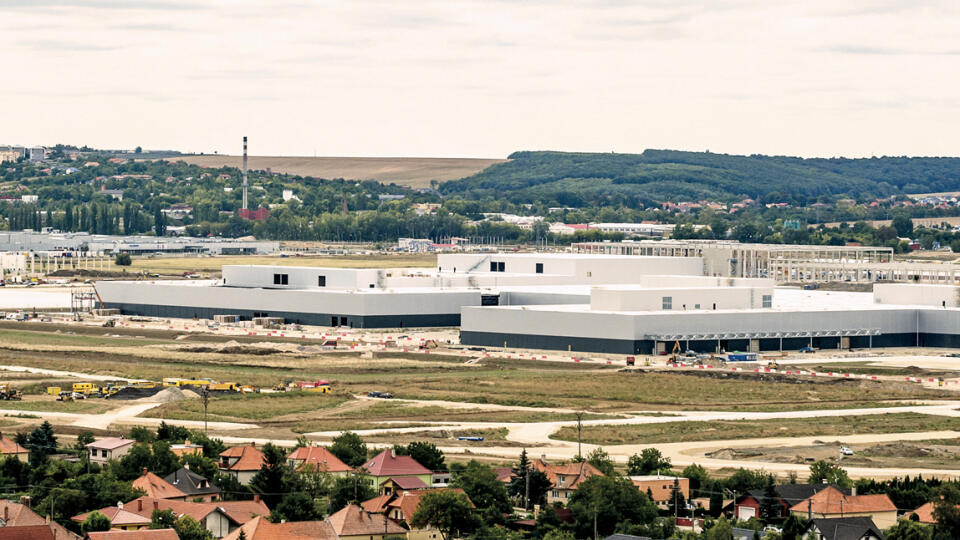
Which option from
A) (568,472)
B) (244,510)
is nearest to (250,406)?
(568,472)

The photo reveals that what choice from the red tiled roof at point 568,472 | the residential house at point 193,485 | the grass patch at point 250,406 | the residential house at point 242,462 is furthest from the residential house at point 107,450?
the grass patch at point 250,406

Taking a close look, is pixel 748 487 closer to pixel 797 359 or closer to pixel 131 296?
pixel 797 359

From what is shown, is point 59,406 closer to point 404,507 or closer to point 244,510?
point 244,510

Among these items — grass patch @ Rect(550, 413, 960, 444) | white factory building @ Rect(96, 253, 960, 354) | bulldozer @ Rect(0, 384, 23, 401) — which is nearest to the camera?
grass patch @ Rect(550, 413, 960, 444)

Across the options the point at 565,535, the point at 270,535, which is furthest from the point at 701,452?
the point at 270,535

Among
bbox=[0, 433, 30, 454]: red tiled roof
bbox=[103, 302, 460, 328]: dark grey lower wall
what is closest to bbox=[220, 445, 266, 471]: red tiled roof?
bbox=[0, 433, 30, 454]: red tiled roof

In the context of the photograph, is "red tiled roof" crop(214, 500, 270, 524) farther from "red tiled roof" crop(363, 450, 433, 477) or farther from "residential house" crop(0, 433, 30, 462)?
"residential house" crop(0, 433, 30, 462)

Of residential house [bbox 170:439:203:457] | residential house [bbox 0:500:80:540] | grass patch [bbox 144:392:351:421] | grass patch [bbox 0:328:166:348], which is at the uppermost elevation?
residential house [bbox 0:500:80:540]
